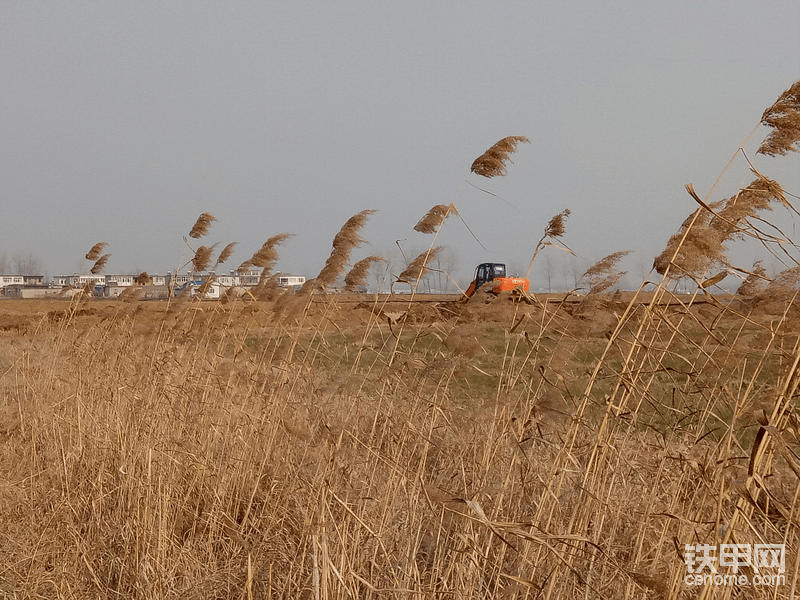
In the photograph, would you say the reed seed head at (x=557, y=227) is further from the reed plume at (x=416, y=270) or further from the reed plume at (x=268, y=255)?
the reed plume at (x=268, y=255)

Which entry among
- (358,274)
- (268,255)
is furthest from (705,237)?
(268,255)

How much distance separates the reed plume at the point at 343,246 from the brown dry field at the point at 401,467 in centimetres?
22

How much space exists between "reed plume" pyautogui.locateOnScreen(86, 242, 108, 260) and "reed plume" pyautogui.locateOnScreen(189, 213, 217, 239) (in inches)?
76.6

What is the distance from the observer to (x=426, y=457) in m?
3.43

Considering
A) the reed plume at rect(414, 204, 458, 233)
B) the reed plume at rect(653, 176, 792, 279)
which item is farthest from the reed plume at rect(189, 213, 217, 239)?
the reed plume at rect(653, 176, 792, 279)

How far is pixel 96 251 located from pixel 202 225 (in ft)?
6.82

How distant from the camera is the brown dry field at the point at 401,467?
2420 mm

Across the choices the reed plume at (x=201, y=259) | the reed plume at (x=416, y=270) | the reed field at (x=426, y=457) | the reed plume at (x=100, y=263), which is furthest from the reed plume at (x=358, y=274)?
the reed plume at (x=100, y=263)

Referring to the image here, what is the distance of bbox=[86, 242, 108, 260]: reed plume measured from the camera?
777 centimetres

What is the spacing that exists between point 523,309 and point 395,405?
1162 mm

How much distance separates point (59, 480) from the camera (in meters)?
4.49

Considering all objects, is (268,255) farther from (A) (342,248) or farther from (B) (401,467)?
(B) (401,467)

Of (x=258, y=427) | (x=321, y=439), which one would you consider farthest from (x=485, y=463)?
(x=258, y=427)

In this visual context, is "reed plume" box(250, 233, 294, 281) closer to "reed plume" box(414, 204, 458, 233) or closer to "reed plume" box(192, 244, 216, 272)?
"reed plume" box(192, 244, 216, 272)
